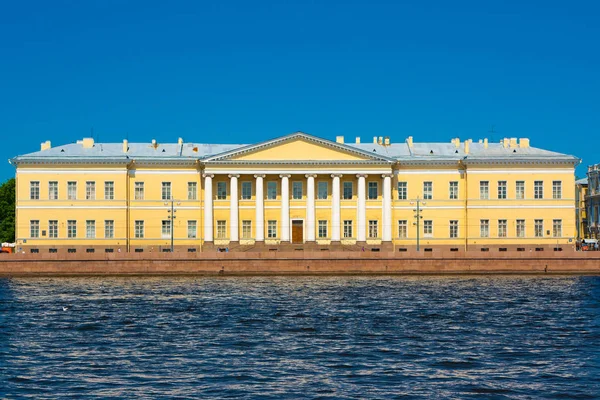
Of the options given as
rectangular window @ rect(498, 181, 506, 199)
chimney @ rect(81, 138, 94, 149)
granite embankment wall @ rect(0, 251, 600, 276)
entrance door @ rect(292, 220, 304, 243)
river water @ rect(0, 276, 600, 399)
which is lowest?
river water @ rect(0, 276, 600, 399)

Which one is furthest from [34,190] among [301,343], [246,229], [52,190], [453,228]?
[301,343]

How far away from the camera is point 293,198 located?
65.2 m

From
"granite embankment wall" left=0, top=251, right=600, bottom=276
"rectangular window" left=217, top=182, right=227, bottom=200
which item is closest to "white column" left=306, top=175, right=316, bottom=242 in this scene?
"rectangular window" left=217, top=182, right=227, bottom=200

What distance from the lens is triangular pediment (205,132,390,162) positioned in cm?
6309

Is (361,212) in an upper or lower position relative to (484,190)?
lower

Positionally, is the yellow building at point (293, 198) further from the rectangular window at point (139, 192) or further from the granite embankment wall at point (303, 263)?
the granite embankment wall at point (303, 263)

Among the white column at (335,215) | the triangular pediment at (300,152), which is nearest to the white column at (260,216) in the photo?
the triangular pediment at (300,152)

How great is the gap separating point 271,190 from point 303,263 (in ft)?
43.5

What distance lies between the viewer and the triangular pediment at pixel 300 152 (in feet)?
207

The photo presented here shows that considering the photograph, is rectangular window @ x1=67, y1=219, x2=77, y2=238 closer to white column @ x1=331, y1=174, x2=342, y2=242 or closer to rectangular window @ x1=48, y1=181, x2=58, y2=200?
rectangular window @ x1=48, y1=181, x2=58, y2=200

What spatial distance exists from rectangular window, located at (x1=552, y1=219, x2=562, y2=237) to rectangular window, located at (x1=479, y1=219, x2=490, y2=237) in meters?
4.44

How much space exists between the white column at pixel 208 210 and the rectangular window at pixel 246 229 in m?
2.28

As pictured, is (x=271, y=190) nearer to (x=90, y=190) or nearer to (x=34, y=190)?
(x=90, y=190)

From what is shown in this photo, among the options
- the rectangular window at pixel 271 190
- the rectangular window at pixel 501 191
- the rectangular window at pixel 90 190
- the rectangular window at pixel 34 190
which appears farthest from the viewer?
the rectangular window at pixel 271 190
